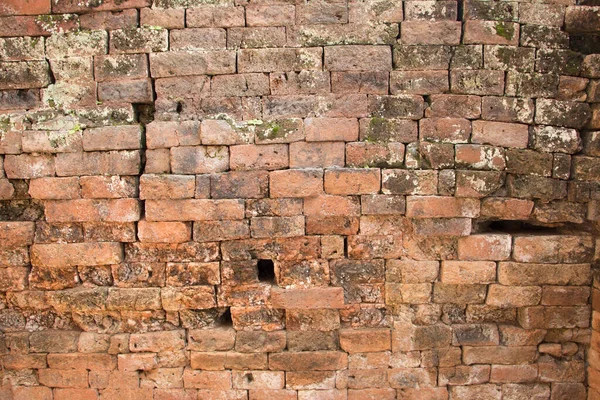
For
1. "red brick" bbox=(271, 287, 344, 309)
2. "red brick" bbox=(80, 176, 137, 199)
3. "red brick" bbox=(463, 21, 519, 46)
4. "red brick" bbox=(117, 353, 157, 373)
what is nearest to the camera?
"red brick" bbox=(463, 21, 519, 46)

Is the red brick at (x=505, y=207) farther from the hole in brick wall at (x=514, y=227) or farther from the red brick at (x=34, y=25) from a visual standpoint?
the red brick at (x=34, y=25)

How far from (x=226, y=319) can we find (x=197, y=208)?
55.4 inches

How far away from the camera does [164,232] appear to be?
4070 mm

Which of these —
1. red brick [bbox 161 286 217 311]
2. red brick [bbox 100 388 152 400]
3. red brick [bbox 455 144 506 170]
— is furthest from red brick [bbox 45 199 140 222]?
red brick [bbox 455 144 506 170]

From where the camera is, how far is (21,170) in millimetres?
4070

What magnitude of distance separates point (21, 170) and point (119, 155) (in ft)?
3.58

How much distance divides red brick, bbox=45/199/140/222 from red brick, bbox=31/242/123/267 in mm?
291

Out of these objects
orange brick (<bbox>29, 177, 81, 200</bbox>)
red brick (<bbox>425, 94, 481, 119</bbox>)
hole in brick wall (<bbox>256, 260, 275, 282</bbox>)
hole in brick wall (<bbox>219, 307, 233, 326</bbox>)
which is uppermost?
red brick (<bbox>425, 94, 481, 119</bbox>)

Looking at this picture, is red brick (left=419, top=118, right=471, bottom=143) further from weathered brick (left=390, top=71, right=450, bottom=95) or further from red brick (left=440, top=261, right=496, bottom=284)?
red brick (left=440, top=261, right=496, bottom=284)

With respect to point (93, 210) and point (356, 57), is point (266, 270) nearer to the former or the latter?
point (93, 210)

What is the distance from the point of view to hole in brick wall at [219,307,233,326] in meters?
4.38

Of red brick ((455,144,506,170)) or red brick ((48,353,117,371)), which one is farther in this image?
red brick ((48,353,117,371))

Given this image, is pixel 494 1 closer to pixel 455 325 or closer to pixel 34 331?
pixel 455 325

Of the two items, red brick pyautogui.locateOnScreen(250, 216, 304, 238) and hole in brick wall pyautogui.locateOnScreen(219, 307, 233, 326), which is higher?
red brick pyautogui.locateOnScreen(250, 216, 304, 238)
